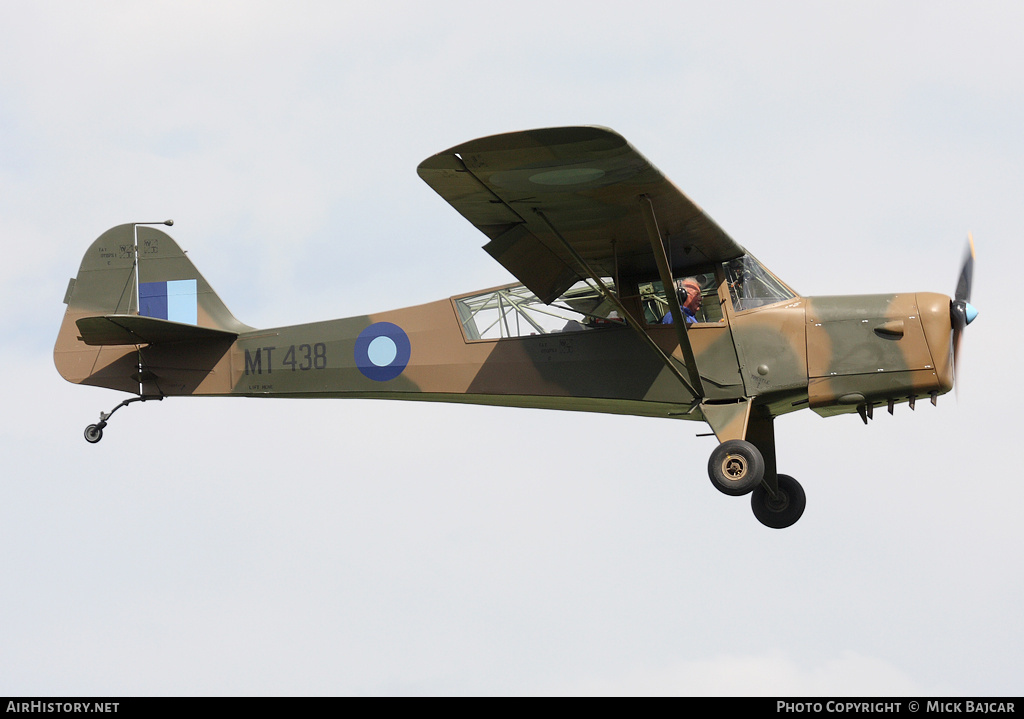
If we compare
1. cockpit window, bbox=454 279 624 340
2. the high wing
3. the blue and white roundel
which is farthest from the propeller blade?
the blue and white roundel

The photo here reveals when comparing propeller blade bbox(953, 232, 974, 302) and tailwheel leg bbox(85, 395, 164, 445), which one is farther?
tailwheel leg bbox(85, 395, 164, 445)

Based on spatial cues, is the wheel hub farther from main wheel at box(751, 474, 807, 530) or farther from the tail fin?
the tail fin

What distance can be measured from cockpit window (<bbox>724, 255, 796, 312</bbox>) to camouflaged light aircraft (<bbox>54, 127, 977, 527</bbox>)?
1 cm

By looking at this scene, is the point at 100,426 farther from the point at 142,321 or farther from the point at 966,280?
the point at 966,280

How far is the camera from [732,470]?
10.5m

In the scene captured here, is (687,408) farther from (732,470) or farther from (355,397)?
(355,397)

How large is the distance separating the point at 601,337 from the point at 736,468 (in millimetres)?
1773

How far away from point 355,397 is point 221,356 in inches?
58.3

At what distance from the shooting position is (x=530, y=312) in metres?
11.7

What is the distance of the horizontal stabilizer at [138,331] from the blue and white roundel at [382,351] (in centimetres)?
141

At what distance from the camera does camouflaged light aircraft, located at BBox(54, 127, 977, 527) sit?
33.0 ft

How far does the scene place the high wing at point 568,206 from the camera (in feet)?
29.2

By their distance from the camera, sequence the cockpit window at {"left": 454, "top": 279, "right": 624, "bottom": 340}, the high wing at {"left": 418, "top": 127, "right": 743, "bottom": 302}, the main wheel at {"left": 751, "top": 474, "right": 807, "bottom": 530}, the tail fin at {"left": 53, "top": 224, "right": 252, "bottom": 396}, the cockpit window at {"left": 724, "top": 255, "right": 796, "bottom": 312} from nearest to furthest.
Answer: the high wing at {"left": 418, "top": 127, "right": 743, "bottom": 302}, the cockpit window at {"left": 724, "top": 255, "right": 796, "bottom": 312}, the cockpit window at {"left": 454, "top": 279, "right": 624, "bottom": 340}, the main wheel at {"left": 751, "top": 474, "right": 807, "bottom": 530}, the tail fin at {"left": 53, "top": 224, "right": 252, "bottom": 396}
